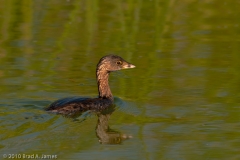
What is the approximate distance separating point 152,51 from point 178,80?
1.92m

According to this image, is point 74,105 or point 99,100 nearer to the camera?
point 74,105

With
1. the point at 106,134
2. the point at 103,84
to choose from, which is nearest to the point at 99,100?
the point at 103,84

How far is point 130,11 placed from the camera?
50.5ft

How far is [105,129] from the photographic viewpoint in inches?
329

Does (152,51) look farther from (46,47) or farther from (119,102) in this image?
(119,102)

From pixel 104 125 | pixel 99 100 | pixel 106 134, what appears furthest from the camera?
pixel 99 100

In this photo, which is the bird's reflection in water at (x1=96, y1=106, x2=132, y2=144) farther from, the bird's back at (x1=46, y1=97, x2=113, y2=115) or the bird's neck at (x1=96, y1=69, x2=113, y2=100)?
the bird's neck at (x1=96, y1=69, x2=113, y2=100)

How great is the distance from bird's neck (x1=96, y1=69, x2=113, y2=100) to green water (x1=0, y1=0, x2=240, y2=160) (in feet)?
0.54

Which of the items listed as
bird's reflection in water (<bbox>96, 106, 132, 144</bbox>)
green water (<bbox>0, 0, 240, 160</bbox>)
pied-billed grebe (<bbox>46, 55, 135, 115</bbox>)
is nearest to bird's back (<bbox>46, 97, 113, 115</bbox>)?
pied-billed grebe (<bbox>46, 55, 135, 115</bbox>)

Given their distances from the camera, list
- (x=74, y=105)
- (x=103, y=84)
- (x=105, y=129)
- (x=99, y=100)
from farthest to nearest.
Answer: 1. (x=103, y=84)
2. (x=99, y=100)
3. (x=74, y=105)
4. (x=105, y=129)

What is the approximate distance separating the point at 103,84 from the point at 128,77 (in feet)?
3.12

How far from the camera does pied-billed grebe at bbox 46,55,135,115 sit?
9.01 meters

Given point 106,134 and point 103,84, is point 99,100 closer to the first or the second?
point 103,84

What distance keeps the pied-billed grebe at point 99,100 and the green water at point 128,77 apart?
0.16 m
